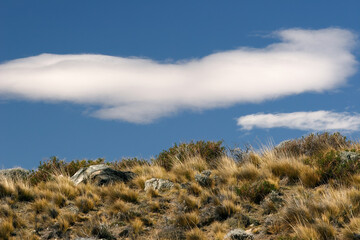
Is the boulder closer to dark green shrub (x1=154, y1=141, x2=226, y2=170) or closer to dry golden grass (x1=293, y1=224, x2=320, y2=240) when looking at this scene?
dark green shrub (x1=154, y1=141, x2=226, y2=170)

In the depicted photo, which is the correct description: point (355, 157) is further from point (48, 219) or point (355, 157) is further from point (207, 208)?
point (48, 219)

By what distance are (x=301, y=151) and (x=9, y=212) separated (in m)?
10.3

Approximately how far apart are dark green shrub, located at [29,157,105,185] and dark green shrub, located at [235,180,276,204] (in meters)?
7.30

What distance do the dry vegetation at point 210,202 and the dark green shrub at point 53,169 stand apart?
0.28 ft

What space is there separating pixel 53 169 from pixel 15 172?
2.12 metres

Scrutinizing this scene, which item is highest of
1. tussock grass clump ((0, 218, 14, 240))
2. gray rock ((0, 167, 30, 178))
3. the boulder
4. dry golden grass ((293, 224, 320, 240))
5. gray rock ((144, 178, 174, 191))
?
gray rock ((0, 167, 30, 178))

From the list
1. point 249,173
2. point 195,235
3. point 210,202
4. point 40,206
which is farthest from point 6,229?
point 249,173

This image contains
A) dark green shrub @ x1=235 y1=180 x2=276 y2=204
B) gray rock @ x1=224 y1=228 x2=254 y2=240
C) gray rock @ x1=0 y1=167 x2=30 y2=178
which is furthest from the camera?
gray rock @ x1=0 y1=167 x2=30 y2=178

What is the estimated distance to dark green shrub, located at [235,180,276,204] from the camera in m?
11.2

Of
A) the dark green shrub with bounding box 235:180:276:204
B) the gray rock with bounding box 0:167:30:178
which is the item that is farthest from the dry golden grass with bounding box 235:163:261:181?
the gray rock with bounding box 0:167:30:178

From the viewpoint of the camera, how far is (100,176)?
13617 millimetres

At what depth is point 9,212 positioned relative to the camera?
1166cm

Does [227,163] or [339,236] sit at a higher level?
[227,163]

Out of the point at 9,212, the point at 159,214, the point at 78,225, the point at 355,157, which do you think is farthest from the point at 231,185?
the point at 9,212
